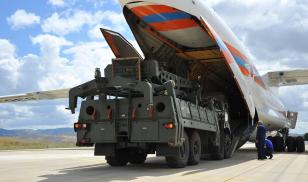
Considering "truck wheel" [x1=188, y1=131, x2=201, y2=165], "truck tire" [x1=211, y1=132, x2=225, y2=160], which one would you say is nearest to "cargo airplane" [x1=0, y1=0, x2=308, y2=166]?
"truck tire" [x1=211, y1=132, x2=225, y2=160]

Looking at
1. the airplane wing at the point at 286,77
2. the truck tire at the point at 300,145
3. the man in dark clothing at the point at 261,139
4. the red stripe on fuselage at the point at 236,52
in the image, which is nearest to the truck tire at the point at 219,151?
the man in dark clothing at the point at 261,139

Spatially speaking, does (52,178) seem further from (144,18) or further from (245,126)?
(245,126)

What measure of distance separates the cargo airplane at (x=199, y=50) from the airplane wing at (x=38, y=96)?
11651mm

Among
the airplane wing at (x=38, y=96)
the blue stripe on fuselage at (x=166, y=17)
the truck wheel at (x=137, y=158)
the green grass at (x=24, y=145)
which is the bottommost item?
the green grass at (x=24, y=145)

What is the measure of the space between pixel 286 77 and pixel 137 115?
552 inches

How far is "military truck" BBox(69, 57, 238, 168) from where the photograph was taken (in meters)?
10.6

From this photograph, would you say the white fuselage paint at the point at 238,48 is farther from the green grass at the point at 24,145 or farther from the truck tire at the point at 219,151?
the green grass at the point at 24,145

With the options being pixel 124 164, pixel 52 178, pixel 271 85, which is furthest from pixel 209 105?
pixel 271 85

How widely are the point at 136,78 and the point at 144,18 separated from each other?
2034 mm

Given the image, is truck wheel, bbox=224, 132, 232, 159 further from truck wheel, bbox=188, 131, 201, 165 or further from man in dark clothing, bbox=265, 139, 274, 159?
truck wheel, bbox=188, 131, 201, 165

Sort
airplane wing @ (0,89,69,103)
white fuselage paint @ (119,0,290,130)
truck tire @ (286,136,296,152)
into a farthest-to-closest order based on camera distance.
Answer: airplane wing @ (0,89,69,103), truck tire @ (286,136,296,152), white fuselage paint @ (119,0,290,130)

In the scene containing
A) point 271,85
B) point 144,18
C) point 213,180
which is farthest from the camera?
point 271,85

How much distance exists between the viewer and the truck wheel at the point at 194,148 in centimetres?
1176

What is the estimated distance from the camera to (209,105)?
13.6 metres
